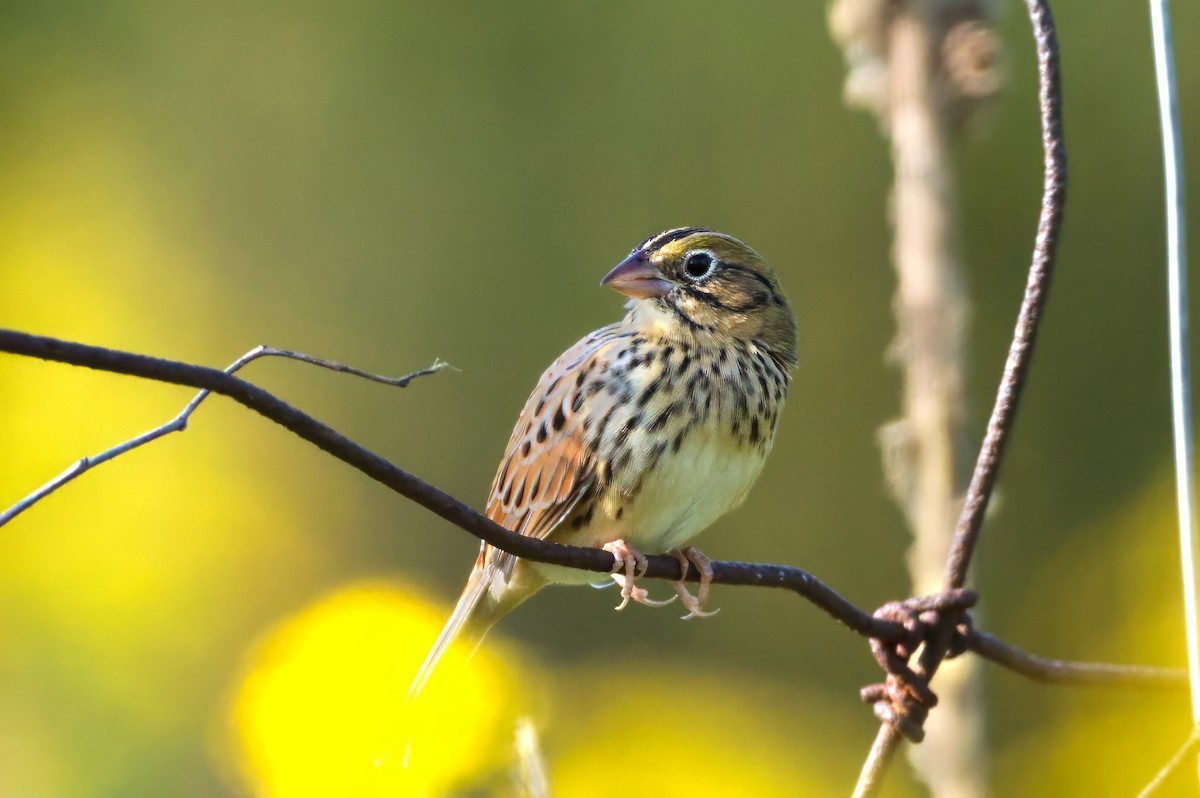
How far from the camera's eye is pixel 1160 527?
4117 millimetres

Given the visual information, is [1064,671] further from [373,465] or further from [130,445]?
[130,445]

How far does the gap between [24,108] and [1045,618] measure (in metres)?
5.02

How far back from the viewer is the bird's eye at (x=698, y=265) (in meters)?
2.72

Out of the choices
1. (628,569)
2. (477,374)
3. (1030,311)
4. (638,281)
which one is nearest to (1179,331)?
(1030,311)

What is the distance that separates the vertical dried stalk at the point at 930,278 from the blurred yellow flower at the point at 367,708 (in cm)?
96

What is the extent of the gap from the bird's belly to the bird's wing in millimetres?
61

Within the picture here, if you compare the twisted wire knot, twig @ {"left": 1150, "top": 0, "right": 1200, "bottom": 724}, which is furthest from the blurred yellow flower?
twig @ {"left": 1150, "top": 0, "right": 1200, "bottom": 724}

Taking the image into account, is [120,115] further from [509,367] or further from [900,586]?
[900,586]

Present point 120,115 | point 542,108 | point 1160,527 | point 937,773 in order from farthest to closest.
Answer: point 120,115
point 542,108
point 1160,527
point 937,773

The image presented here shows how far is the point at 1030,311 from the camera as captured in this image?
181 centimetres

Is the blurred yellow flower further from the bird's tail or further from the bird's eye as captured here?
the bird's eye

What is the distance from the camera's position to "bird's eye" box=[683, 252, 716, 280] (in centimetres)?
272

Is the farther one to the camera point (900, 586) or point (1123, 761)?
point (900, 586)

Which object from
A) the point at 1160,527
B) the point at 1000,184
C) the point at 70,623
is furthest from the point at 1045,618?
the point at 70,623
